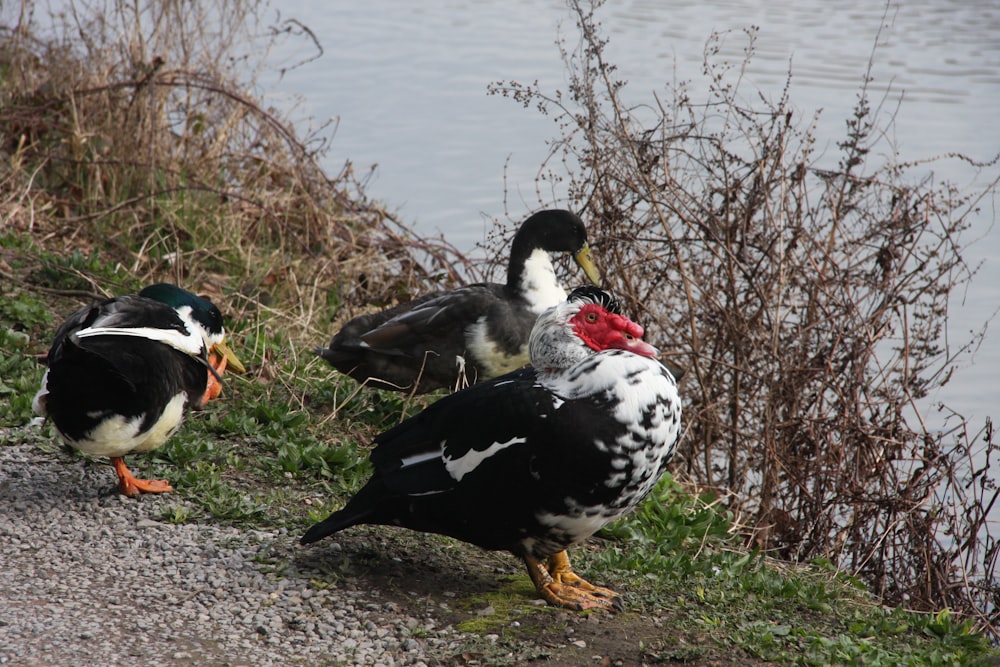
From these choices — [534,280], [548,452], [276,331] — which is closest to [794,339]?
[534,280]

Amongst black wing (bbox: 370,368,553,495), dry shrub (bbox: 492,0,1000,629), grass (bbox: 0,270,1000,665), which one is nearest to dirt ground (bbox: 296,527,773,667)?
grass (bbox: 0,270,1000,665)

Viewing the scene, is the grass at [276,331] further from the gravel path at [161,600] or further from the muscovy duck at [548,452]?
the muscovy duck at [548,452]

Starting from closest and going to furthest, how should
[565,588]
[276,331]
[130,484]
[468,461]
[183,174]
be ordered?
[468,461] → [565,588] → [130,484] → [276,331] → [183,174]

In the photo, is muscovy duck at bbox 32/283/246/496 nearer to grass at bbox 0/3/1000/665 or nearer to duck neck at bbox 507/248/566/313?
grass at bbox 0/3/1000/665

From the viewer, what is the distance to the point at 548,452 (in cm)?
354

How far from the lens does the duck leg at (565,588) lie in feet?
12.3

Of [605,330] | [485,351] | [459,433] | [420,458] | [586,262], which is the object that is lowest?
[485,351]

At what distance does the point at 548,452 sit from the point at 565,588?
56cm

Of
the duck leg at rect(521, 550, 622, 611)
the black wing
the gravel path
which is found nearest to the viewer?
the gravel path

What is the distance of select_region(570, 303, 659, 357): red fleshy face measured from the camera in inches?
148

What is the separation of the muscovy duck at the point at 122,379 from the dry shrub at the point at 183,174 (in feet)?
7.79

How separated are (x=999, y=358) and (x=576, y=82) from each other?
3.90m

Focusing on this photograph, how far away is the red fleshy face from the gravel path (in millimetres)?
1053

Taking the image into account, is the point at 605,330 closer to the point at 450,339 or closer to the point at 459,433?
the point at 459,433
